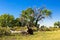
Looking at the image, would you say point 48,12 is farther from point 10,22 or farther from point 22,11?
point 10,22

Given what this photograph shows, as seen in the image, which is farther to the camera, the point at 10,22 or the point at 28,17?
the point at 10,22

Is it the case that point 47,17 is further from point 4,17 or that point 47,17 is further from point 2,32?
point 2,32

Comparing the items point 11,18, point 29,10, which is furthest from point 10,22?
point 29,10

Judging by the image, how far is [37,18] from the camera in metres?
64.8

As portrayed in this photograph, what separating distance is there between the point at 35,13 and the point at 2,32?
42835 mm

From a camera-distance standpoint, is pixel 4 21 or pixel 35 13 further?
pixel 4 21

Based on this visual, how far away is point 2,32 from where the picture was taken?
74.0ft

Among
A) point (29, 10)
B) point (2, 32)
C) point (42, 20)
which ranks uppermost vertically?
point (29, 10)

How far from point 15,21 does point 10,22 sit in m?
3.00

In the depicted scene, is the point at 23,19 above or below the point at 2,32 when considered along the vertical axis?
above

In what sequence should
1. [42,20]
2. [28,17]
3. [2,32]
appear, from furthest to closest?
[28,17] → [42,20] → [2,32]

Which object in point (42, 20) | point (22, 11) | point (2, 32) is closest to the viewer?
point (2, 32)

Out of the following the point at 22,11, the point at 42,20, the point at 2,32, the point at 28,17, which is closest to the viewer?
the point at 2,32

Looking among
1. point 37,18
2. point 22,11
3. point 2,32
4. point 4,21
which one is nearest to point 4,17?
point 4,21
